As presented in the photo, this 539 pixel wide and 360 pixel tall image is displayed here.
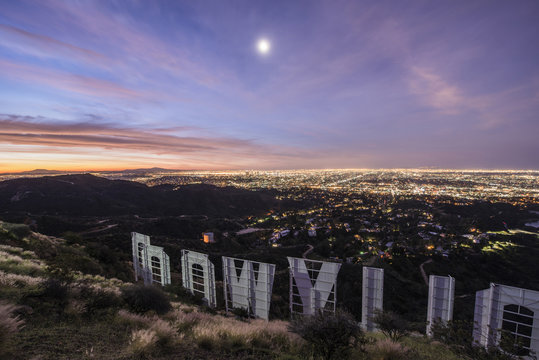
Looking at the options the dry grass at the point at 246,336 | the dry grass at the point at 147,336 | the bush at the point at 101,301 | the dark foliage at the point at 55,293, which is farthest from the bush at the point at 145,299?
the dark foliage at the point at 55,293

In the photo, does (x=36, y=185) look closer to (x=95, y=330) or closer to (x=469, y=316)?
(x=95, y=330)

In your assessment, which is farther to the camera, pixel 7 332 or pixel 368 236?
pixel 368 236

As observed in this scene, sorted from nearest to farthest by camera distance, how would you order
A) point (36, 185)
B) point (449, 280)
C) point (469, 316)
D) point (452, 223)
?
point (449, 280)
point (469, 316)
point (452, 223)
point (36, 185)

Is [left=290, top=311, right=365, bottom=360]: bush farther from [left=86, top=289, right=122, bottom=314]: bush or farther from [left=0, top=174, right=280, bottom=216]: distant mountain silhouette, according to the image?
[left=0, top=174, right=280, bottom=216]: distant mountain silhouette

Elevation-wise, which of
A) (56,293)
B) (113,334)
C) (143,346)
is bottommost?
(113,334)

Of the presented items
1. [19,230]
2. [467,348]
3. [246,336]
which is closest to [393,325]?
[467,348]

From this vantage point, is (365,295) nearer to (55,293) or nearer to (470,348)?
(470,348)

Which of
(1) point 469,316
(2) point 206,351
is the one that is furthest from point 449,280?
(1) point 469,316
